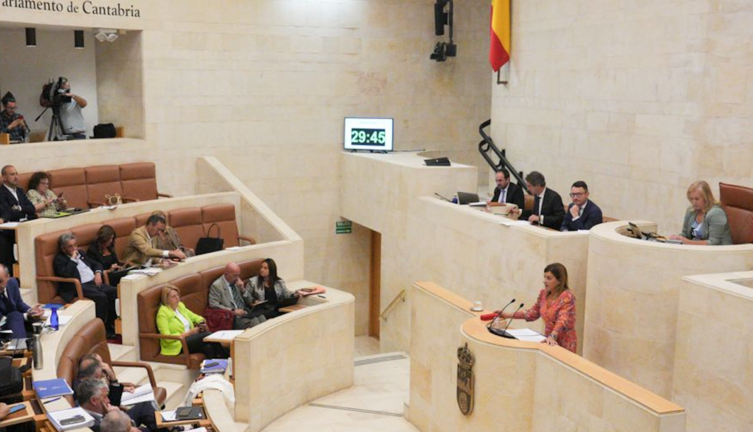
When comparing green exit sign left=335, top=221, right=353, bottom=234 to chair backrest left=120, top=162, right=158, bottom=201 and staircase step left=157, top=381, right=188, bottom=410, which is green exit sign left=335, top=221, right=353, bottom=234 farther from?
staircase step left=157, top=381, right=188, bottom=410

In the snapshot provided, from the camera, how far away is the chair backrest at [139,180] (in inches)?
475

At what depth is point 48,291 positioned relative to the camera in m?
9.16

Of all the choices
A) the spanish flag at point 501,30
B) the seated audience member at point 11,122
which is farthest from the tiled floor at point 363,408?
the seated audience member at point 11,122

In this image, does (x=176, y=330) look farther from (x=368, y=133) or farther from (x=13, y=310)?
(x=368, y=133)

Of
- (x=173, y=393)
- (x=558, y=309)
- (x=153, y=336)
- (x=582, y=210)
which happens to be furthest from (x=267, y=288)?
(x=558, y=309)

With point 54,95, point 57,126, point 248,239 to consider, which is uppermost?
point 54,95

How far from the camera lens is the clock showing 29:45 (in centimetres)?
1394

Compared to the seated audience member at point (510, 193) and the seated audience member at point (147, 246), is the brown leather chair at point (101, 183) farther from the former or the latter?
the seated audience member at point (510, 193)

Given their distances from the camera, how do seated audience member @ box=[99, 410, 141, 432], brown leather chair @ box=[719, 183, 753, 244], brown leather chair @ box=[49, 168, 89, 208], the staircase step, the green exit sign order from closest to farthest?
seated audience member @ box=[99, 410, 141, 432]
brown leather chair @ box=[719, 183, 753, 244]
the staircase step
brown leather chair @ box=[49, 168, 89, 208]
the green exit sign

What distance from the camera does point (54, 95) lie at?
12562 millimetres

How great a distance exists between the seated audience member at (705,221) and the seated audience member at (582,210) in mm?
1105

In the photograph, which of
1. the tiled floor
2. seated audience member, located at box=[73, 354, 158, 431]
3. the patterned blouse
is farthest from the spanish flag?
seated audience member, located at box=[73, 354, 158, 431]

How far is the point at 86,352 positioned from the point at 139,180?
5355mm

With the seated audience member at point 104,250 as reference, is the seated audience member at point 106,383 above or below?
below
